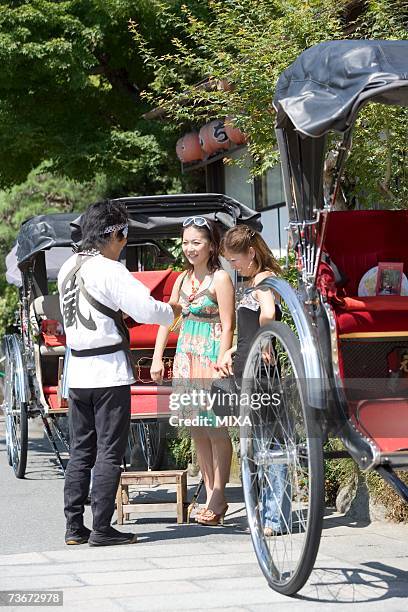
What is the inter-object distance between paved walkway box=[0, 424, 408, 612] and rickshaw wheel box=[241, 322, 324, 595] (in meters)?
0.18

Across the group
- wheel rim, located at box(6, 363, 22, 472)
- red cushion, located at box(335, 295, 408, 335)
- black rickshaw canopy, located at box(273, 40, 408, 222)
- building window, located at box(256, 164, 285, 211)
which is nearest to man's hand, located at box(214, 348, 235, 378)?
black rickshaw canopy, located at box(273, 40, 408, 222)

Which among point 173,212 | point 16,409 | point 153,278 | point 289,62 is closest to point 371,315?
point 153,278

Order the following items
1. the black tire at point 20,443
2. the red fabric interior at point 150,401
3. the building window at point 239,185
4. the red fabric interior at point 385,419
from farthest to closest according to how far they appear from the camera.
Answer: the building window at point 239,185, the black tire at point 20,443, the red fabric interior at point 150,401, the red fabric interior at point 385,419

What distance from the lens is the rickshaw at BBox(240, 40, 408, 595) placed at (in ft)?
14.7

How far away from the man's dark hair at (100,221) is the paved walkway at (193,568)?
175cm

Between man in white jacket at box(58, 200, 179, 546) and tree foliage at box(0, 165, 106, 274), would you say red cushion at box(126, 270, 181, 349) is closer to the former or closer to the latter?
man in white jacket at box(58, 200, 179, 546)

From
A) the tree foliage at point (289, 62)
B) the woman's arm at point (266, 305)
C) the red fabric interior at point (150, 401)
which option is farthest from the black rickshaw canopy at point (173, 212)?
the woman's arm at point (266, 305)

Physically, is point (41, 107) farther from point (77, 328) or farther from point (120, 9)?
point (77, 328)

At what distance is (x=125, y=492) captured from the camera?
723 centimetres

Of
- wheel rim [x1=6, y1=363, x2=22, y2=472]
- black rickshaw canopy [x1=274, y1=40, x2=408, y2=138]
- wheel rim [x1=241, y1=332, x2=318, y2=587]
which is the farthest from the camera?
wheel rim [x1=6, y1=363, x2=22, y2=472]

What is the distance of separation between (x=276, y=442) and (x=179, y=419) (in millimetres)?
1788

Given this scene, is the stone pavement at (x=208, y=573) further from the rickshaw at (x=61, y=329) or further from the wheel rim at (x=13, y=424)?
the wheel rim at (x=13, y=424)

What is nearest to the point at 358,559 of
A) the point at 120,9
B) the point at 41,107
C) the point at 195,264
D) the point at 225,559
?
the point at 225,559

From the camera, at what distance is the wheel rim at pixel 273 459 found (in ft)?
16.5
